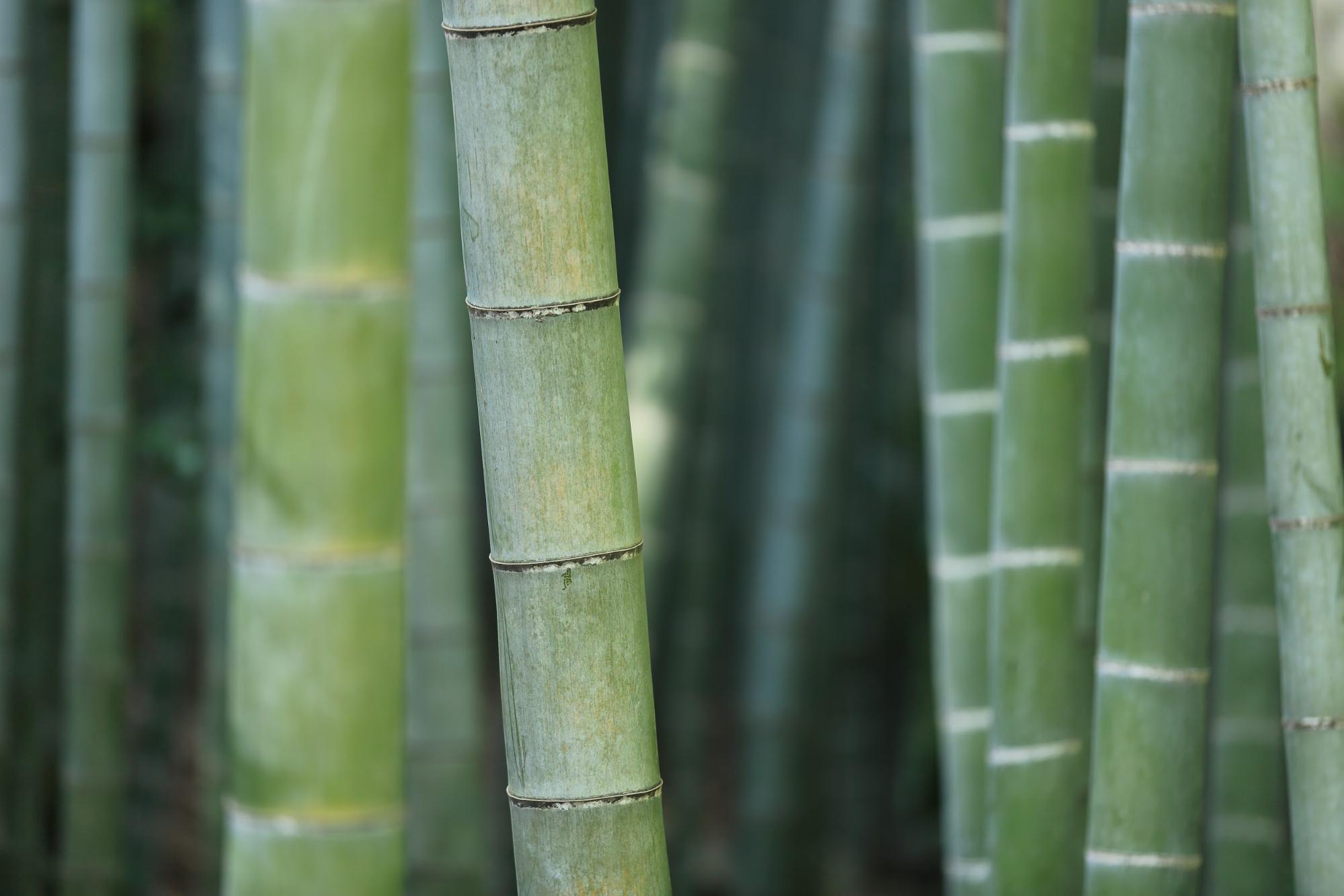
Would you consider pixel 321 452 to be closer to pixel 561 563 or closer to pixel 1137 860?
pixel 561 563

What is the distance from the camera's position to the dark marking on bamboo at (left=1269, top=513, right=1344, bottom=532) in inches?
34.4

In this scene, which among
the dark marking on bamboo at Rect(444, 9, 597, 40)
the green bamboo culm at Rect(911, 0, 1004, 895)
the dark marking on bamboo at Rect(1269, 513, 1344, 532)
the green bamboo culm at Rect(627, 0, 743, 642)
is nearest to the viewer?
the dark marking on bamboo at Rect(444, 9, 597, 40)

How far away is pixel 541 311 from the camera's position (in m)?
0.66

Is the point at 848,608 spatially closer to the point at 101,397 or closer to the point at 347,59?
the point at 101,397

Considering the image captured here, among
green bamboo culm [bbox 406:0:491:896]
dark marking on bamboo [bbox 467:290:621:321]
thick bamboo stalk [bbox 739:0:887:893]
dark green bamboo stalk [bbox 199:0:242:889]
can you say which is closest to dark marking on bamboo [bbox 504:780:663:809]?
dark marking on bamboo [bbox 467:290:621:321]

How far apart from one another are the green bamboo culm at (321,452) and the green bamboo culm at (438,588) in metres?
0.56

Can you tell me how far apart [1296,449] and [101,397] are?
145cm

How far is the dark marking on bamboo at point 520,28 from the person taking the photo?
2.11 ft

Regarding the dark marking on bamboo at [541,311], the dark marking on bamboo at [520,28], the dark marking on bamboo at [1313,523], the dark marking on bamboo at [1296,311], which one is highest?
the dark marking on bamboo at [520,28]

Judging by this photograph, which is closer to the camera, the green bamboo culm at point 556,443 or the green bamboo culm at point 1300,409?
the green bamboo culm at point 556,443

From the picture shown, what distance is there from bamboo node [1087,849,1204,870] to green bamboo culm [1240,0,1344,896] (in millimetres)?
84

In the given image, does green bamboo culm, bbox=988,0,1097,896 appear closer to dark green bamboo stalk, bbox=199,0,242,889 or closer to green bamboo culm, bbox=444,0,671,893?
green bamboo culm, bbox=444,0,671,893

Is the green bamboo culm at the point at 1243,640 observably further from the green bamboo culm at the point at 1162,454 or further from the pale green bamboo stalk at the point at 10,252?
the pale green bamboo stalk at the point at 10,252

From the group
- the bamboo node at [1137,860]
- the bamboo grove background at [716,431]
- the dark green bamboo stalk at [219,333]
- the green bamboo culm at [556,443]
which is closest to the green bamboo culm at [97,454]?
the bamboo grove background at [716,431]
